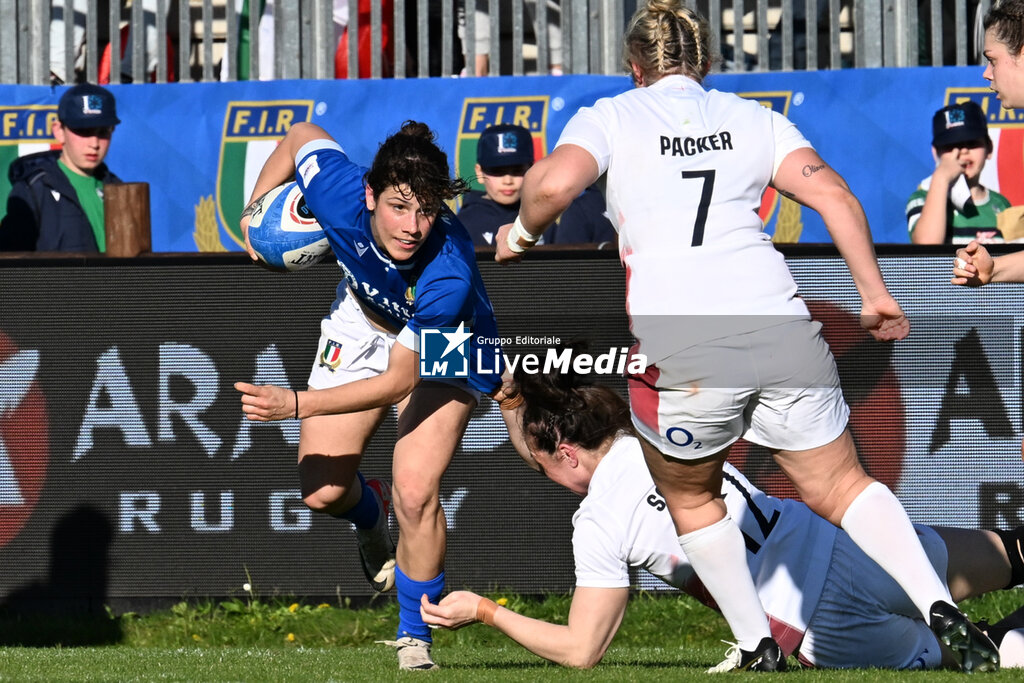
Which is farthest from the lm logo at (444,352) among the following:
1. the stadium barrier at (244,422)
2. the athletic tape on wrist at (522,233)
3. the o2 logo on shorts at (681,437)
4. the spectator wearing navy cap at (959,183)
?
the spectator wearing navy cap at (959,183)

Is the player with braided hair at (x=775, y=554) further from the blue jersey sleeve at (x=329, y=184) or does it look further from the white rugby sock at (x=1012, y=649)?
the blue jersey sleeve at (x=329, y=184)

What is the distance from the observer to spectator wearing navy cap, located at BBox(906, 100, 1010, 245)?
804 cm

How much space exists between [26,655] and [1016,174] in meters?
5.92

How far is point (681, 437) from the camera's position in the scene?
176 inches

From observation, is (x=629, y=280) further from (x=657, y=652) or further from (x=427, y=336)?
(x=657, y=652)

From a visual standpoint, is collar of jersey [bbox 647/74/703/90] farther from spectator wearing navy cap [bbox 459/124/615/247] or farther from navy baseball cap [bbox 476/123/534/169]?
navy baseball cap [bbox 476/123/534/169]

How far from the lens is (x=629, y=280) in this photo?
4508 millimetres

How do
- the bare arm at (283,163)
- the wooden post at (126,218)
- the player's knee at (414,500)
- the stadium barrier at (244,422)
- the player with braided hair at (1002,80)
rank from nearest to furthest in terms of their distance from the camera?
the player with braided hair at (1002,80)
the player's knee at (414,500)
the bare arm at (283,163)
the stadium barrier at (244,422)
the wooden post at (126,218)

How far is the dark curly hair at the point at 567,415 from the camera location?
16.3ft

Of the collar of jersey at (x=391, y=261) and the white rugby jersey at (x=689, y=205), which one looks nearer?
the white rugby jersey at (x=689, y=205)

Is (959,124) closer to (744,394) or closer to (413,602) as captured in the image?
(744,394)

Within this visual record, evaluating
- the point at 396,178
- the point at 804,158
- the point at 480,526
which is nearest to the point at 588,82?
the point at 480,526

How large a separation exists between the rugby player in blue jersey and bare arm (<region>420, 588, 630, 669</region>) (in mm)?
777

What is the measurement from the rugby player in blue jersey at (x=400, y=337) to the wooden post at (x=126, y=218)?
1.47 meters
